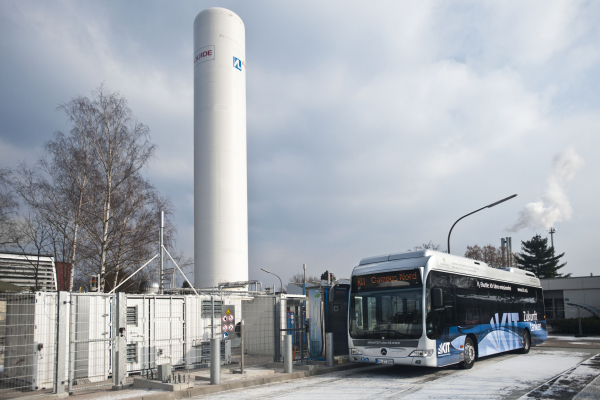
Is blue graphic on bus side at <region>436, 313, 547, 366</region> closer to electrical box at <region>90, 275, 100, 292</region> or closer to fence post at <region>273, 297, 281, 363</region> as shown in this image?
fence post at <region>273, 297, 281, 363</region>

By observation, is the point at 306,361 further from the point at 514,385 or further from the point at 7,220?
the point at 7,220

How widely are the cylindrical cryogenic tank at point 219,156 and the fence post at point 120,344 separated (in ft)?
56.5

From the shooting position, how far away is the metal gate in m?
11.9

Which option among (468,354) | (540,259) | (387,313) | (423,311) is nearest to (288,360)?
(387,313)

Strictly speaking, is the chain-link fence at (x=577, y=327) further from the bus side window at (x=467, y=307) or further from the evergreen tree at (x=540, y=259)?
the evergreen tree at (x=540, y=259)

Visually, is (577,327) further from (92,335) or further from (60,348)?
(60,348)

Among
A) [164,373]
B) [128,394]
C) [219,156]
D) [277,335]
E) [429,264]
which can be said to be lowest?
Answer: [128,394]

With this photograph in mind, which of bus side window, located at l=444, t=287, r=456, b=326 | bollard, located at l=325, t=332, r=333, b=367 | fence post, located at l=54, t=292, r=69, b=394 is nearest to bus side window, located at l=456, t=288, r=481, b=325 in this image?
bus side window, located at l=444, t=287, r=456, b=326

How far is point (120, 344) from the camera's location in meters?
10.7

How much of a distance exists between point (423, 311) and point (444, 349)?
3.94 ft

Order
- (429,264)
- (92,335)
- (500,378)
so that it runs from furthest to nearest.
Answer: (429,264), (92,335), (500,378)

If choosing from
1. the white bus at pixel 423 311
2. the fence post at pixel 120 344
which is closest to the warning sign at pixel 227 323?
the fence post at pixel 120 344

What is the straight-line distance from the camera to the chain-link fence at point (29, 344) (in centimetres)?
1088

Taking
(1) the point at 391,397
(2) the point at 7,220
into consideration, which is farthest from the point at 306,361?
(2) the point at 7,220
